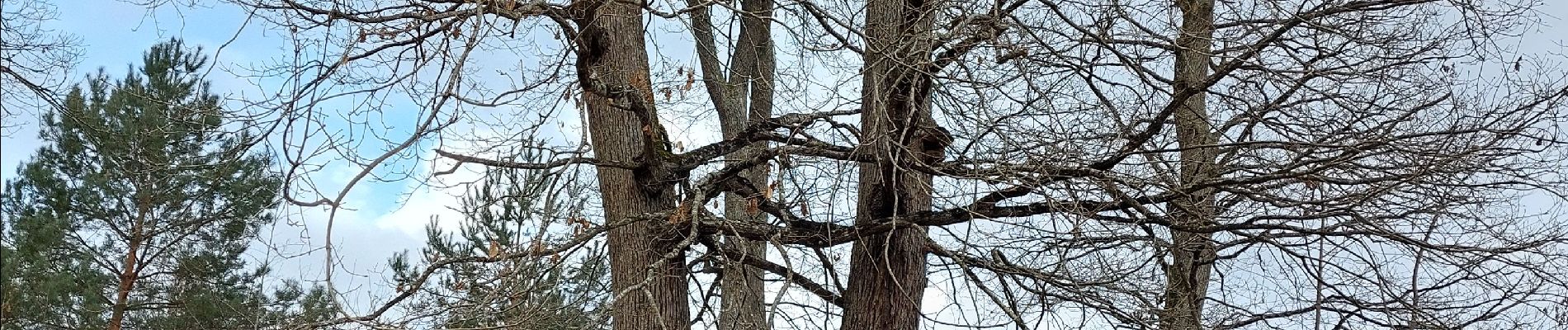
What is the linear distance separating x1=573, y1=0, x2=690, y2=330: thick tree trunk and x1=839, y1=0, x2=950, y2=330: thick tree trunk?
0.95 m

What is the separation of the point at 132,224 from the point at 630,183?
7.93 meters

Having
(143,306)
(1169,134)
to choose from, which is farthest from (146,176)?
(1169,134)

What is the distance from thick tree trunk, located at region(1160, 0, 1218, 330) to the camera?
5723 millimetres

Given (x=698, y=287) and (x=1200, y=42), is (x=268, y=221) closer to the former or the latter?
(x=698, y=287)

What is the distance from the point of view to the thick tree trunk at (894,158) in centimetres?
518

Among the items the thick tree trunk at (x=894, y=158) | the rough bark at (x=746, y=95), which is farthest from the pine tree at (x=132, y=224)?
the thick tree trunk at (x=894, y=158)

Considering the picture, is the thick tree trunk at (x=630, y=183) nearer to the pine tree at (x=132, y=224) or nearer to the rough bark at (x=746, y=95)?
the rough bark at (x=746, y=95)

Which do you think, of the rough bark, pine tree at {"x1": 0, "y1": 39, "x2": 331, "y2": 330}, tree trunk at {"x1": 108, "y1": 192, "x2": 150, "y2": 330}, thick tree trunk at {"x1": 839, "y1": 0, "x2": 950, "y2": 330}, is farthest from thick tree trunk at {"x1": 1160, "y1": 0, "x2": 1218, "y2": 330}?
tree trunk at {"x1": 108, "y1": 192, "x2": 150, "y2": 330}

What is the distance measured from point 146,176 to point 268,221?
144cm

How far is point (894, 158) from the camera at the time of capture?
5555 millimetres

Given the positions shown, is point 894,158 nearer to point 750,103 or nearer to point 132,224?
point 750,103

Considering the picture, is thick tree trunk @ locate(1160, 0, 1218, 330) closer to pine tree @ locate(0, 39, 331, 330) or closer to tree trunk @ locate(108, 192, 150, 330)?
pine tree @ locate(0, 39, 331, 330)

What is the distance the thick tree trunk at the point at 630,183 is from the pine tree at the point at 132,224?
5782 mm

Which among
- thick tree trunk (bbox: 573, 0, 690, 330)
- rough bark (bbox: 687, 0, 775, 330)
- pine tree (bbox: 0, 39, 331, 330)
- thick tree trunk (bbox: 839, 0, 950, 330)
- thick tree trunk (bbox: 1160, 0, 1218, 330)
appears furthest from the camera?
pine tree (bbox: 0, 39, 331, 330)
